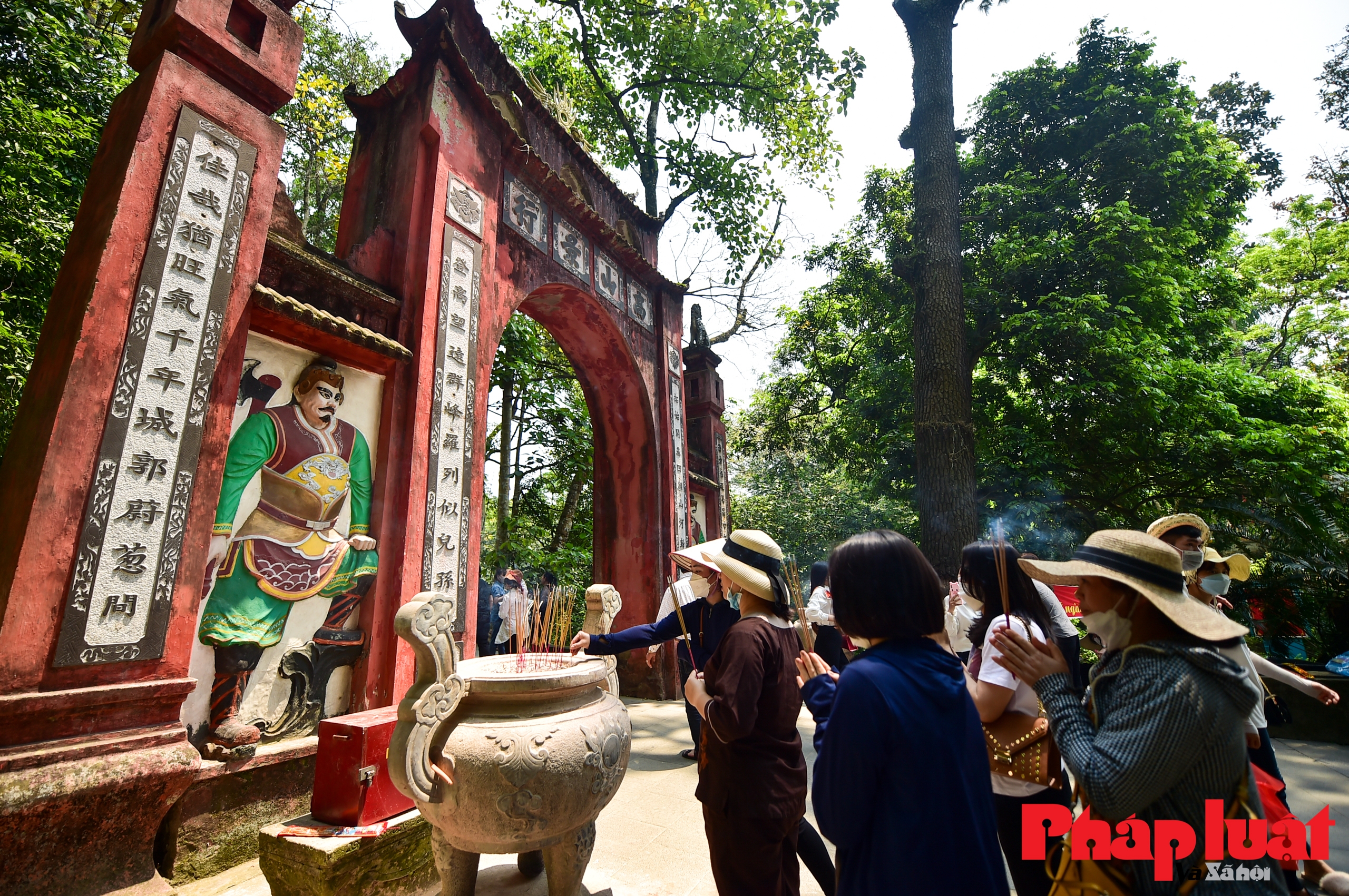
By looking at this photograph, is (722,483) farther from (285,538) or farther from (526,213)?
(285,538)

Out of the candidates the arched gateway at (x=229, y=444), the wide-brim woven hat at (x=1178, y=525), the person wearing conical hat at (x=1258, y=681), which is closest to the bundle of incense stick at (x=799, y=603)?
the person wearing conical hat at (x=1258, y=681)

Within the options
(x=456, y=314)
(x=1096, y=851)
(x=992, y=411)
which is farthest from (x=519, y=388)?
(x=1096, y=851)

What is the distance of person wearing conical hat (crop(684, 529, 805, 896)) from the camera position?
1.85 m

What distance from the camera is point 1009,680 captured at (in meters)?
1.83

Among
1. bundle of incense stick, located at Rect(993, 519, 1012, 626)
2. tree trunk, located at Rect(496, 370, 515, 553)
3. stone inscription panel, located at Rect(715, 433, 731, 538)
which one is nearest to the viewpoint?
bundle of incense stick, located at Rect(993, 519, 1012, 626)

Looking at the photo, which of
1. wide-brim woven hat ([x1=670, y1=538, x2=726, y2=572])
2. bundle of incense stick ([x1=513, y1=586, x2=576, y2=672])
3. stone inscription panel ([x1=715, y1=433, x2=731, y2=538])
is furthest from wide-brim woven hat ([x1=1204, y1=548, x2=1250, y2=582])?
stone inscription panel ([x1=715, y1=433, x2=731, y2=538])

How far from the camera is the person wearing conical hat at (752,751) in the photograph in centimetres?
185

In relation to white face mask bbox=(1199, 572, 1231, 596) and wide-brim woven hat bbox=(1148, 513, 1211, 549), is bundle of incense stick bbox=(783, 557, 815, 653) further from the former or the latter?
white face mask bbox=(1199, 572, 1231, 596)

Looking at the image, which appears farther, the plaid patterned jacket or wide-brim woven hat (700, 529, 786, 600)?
wide-brim woven hat (700, 529, 786, 600)

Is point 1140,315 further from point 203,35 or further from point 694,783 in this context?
point 203,35

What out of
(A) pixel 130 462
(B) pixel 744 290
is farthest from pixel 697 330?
(A) pixel 130 462

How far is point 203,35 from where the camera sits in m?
3.01

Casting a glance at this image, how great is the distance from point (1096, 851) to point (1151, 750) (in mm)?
293

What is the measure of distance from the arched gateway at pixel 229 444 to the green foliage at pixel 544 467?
566 centimetres
